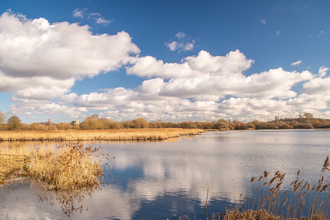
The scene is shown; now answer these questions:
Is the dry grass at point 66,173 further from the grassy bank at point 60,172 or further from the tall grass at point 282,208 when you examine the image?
the tall grass at point 282,208

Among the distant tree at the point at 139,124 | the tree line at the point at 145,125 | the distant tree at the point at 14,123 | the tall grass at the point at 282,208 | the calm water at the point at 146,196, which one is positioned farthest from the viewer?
the distant tree at the point at 139,124

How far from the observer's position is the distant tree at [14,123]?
156 feet

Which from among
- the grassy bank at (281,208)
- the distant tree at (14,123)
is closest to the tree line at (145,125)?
the distant tree at (14,123)

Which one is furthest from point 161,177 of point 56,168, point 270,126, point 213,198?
point 270,126

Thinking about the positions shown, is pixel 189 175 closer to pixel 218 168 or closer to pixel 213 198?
pixel 218 168

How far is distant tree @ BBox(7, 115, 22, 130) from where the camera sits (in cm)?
4747

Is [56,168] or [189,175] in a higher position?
[56,168]

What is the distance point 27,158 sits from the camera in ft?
38.3

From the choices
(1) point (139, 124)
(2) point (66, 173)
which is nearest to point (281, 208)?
(2) point (66, 173)

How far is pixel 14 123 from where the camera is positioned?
47.8 m

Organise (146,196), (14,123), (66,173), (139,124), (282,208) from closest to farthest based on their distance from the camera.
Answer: (282,208), (146,196), (66,173), (14,123), (139,124)

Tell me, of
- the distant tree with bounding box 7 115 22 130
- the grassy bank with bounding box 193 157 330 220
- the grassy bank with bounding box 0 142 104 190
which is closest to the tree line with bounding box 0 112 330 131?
the distant tree with bounding box 7 115 22 130

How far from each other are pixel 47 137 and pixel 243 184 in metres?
32.1

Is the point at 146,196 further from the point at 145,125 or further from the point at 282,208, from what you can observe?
the point at 145,125
